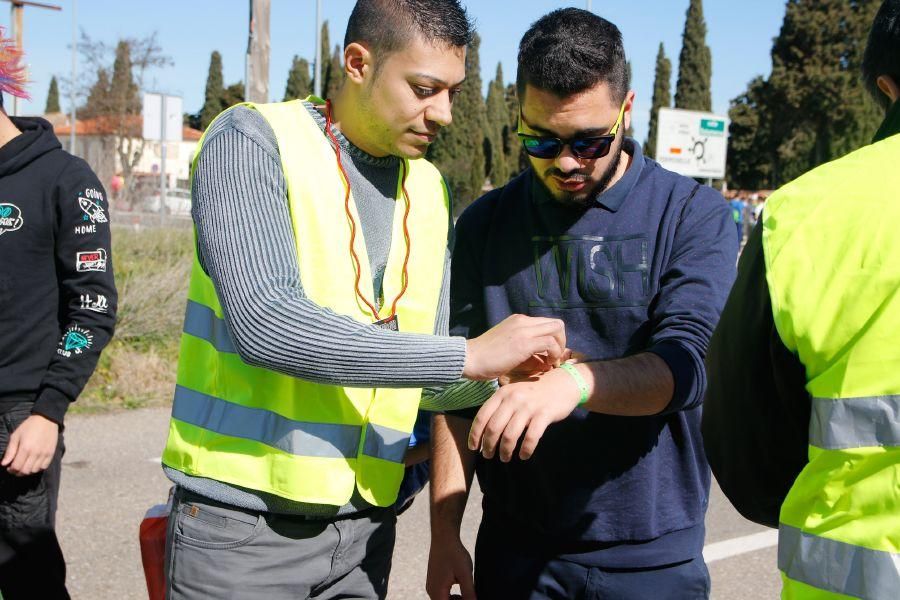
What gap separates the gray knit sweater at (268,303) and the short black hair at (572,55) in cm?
70

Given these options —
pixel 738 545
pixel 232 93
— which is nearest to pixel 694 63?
pixel 232 93

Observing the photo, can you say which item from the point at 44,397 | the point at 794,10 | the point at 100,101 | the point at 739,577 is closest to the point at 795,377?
the point at 44,397

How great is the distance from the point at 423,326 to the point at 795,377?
0.99m

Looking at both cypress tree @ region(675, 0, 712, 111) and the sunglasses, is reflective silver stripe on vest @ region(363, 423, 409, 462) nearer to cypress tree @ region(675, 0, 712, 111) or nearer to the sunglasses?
the sunglasses

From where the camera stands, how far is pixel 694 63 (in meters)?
49.6

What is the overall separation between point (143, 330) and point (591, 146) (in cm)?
678

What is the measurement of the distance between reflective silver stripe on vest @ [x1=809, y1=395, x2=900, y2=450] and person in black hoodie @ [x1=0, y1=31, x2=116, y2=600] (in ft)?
7.73

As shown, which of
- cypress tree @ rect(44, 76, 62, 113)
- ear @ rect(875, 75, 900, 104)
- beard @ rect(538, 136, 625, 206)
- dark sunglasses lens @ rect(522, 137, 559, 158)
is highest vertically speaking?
cypress tree @ rect(44, 76, 62, 113)

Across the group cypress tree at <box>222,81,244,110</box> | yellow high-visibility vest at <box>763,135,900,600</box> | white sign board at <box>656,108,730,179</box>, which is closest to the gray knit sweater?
yellow high-visibility vest at <box>763,135,900,600</box>

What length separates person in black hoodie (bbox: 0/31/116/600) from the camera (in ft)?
9.27

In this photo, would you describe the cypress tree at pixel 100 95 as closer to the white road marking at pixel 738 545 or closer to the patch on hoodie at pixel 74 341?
the white road marking at pixel 738 545

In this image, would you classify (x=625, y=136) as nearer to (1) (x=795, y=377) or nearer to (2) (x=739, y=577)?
(1) (x=795, y=377)

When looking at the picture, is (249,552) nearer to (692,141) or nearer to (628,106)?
(628,106)

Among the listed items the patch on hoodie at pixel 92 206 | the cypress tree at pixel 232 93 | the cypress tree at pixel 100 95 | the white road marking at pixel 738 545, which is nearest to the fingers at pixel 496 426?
the patch on hoodie at pixel 92 206
